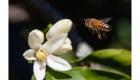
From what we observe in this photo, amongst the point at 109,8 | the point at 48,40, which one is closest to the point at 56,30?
the point at 48,40

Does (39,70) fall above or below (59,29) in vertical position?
below

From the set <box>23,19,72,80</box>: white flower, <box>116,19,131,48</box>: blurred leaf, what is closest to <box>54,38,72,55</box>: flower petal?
<box>23,19,72,80</box>: white flower

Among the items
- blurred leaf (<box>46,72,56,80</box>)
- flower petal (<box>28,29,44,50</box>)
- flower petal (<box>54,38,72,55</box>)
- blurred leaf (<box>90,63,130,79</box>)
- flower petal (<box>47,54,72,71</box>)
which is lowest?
blurred leaf (<box>46,72,56,80</box>)

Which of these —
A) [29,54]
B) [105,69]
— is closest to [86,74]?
[105,69]

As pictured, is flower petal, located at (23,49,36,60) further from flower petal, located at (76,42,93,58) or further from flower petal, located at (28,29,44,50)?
flower petal, located at (76,42,93,58)

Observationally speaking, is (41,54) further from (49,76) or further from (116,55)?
(116,55)

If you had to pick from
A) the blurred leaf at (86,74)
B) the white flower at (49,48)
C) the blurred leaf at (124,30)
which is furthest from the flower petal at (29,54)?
the blurred leaf at (124,30)

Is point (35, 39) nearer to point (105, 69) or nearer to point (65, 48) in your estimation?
point (65, 48)
